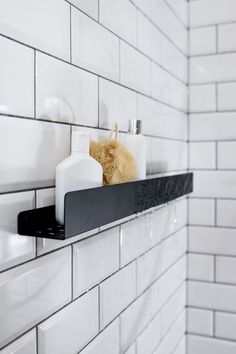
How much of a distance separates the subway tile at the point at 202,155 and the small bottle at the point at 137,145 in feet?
2.24

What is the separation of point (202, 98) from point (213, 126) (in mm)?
111

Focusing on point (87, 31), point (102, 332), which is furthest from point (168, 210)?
point (87, 31)

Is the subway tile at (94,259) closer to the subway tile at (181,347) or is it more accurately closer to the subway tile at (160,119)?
the subway tile at (160,119)

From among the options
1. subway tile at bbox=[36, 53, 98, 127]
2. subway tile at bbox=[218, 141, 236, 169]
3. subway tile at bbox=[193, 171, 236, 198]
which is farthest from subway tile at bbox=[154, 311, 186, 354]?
subway tile at bbox=[36, 53, 98, 127]

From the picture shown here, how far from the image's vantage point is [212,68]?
144 centimetres

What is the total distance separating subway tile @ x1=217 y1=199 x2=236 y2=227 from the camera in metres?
1.43

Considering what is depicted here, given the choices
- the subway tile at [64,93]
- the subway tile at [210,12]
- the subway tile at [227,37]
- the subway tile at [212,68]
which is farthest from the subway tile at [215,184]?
the subway tile at [64,93]

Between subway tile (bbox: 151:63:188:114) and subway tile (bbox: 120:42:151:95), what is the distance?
2.1 inches

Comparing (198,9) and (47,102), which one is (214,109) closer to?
(198,9)

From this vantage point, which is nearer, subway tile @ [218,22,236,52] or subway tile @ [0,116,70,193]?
subway tile @ [0,116,70,193]

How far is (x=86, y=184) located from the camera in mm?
622

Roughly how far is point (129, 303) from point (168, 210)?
1.23 feet

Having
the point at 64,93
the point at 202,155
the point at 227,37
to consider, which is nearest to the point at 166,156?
the point at 202,155

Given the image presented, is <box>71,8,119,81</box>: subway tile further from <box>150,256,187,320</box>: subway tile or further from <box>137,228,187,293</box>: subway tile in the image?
<box>150,256,187,320</box>: subway tile
